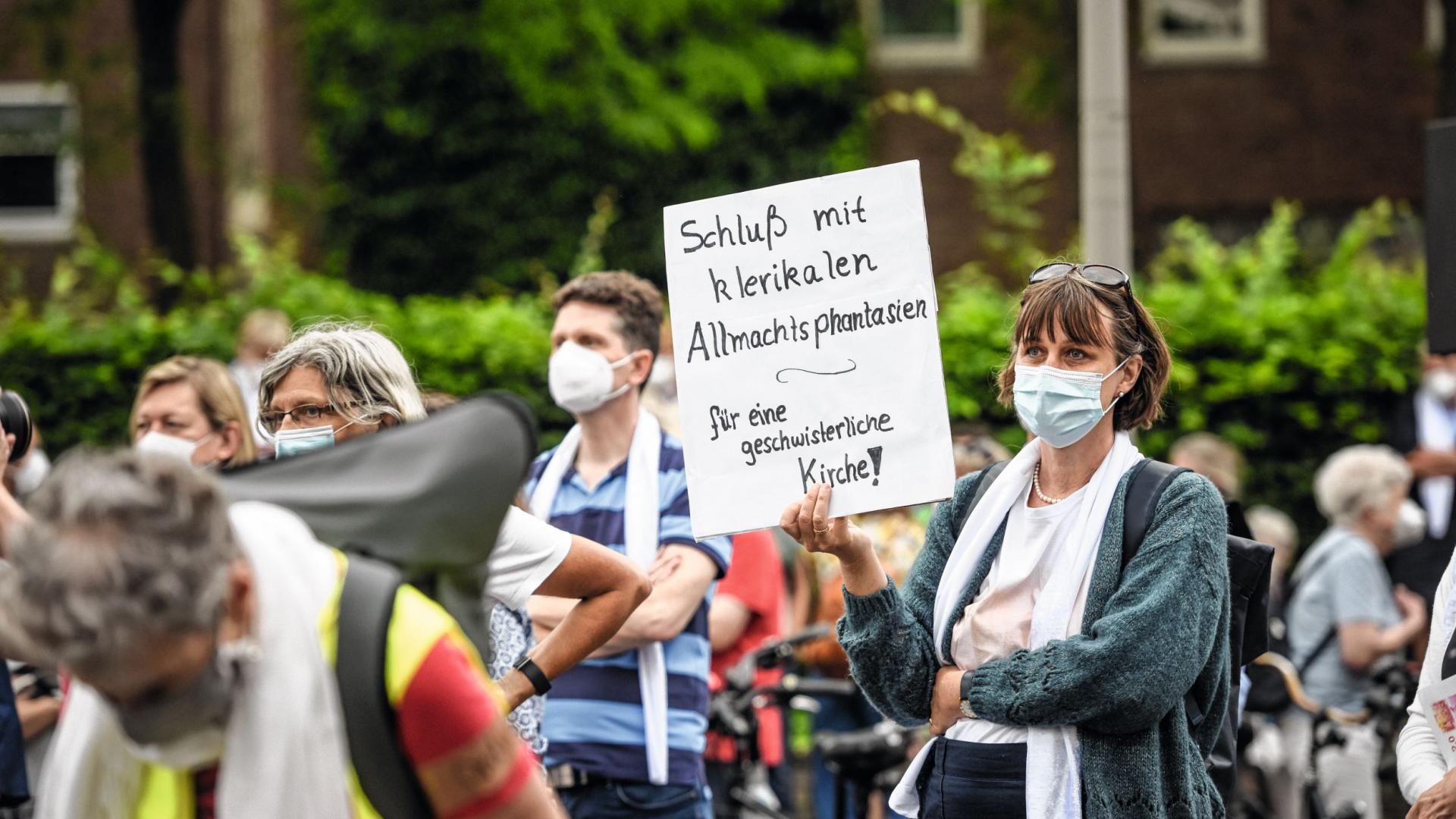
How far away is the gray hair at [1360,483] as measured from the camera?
716 cm

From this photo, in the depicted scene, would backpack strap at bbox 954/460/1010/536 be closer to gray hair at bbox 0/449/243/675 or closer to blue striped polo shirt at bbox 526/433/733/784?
blue striped polo shirt at bbox 526/433/733/784

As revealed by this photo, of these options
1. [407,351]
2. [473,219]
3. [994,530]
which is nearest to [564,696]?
[994,530]

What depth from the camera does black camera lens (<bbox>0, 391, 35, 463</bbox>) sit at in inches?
143

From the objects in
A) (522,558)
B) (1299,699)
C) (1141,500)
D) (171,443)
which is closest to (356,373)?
(522,558)

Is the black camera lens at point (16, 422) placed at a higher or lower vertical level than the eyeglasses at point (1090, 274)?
lower

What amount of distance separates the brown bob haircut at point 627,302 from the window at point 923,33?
14768 mm

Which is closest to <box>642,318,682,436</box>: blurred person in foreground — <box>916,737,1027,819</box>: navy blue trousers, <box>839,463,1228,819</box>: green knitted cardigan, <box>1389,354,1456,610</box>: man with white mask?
<box>916,737,1027,819</box>: navy blue trousers

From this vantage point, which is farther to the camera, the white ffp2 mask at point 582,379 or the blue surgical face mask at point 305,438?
the white ffp2 mask at point 582,379

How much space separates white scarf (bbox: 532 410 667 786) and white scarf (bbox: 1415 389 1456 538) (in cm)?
600

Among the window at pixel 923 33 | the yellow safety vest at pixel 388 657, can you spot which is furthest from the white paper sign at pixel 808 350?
the window at pixel 923 33

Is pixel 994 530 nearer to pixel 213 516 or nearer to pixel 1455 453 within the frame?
pixel 213 516

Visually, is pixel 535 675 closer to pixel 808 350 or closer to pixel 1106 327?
pixel 808 350

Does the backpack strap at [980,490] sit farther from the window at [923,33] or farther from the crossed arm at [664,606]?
the window at [923,33]

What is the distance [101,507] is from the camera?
5.97 feet
